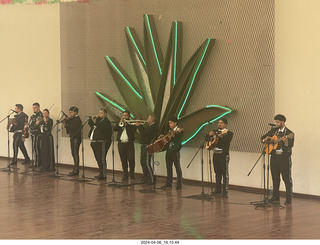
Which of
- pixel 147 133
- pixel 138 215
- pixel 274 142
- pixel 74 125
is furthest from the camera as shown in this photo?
pixel 74 125

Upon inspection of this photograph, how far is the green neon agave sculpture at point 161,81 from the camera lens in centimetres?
1320

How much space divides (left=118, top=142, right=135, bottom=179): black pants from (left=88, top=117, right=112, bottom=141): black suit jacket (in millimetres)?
550

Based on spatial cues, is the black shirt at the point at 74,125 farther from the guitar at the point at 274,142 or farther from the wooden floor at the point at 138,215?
the guitar at the point at 274,142

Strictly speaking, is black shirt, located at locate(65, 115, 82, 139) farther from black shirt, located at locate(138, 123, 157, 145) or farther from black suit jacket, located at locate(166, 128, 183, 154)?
black suit jacket, located at locate(166, 128, 183, 154)

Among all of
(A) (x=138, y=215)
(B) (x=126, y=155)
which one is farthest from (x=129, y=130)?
(A) (x=138, y=215)

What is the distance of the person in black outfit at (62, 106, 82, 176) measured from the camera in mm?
14992

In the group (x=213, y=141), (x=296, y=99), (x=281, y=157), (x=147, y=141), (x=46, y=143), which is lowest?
(x=46, y=143)

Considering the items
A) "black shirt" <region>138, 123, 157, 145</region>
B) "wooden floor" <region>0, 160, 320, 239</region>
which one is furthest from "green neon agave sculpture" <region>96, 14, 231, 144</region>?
"wooden floor" <region>0, 160, 320, 239</region>

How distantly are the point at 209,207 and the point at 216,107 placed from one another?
103 inches

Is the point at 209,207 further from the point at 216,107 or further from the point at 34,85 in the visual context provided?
the point at 34,85

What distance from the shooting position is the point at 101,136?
14.4 metres

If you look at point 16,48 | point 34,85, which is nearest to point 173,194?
point 34,85

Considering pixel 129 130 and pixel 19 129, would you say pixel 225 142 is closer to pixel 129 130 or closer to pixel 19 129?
pixel 129 130

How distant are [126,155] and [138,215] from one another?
3941 millimetres
